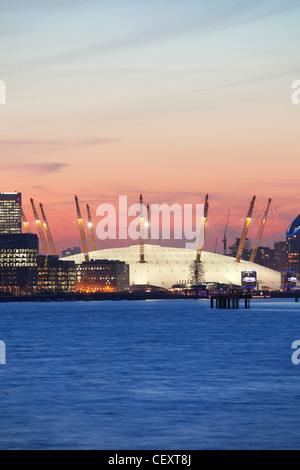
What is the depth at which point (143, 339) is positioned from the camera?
327 ft

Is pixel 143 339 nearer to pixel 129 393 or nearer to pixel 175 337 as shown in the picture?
pixel 175 337

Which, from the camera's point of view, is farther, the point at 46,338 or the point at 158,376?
the point at 46,338

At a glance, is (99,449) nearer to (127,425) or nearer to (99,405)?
(127,425)

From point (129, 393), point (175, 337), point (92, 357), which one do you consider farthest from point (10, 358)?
point (175, 337)

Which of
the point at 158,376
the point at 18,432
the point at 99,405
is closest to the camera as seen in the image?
the point at 18,432

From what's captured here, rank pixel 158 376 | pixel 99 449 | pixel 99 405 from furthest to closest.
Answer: pixel 158 376
pixel 99 405
pixel 99 449

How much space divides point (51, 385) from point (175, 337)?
53.6m

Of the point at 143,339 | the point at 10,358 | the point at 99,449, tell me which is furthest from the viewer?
the point at 143,339

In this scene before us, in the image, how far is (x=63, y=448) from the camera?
32.6 meters

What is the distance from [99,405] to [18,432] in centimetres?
870
